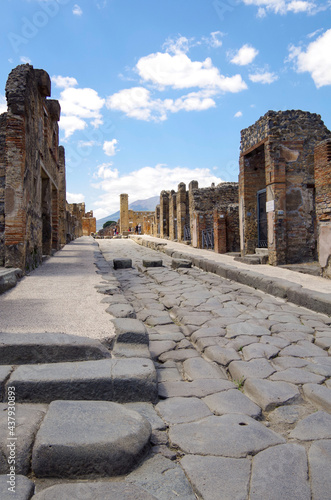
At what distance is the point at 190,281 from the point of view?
698cm

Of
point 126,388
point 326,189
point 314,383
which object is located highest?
point 326,189

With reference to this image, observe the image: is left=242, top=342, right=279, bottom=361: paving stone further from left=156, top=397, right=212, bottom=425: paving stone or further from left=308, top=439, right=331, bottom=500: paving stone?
left=308, top=439, right=331, bottom=500: paving stone

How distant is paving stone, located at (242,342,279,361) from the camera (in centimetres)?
300

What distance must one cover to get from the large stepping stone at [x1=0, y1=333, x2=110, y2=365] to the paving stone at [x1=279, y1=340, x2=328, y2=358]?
165cm

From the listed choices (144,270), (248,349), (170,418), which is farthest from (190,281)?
(170,418)

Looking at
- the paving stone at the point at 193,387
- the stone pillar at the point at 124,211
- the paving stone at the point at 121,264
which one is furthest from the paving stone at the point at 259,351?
the stone pillar at the point at 124,211

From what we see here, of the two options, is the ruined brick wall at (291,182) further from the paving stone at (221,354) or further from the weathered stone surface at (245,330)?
the paving stone at (221,354)

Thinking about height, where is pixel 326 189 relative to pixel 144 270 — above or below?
above

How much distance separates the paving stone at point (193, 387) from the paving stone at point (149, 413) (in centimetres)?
24

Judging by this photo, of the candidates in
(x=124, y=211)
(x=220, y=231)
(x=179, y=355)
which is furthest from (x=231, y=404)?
→ (x=124, y=211)

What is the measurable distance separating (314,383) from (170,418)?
1150mm

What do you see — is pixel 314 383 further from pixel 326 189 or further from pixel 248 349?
pixel 326 189

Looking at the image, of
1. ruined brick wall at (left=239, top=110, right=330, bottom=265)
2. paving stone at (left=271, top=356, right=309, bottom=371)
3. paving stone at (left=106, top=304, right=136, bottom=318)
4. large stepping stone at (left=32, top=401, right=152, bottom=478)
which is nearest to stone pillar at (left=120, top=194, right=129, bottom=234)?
ruined brick wall at (left=239, top=110, right=330, bottom=265)

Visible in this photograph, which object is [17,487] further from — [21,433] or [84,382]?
[84,382]
